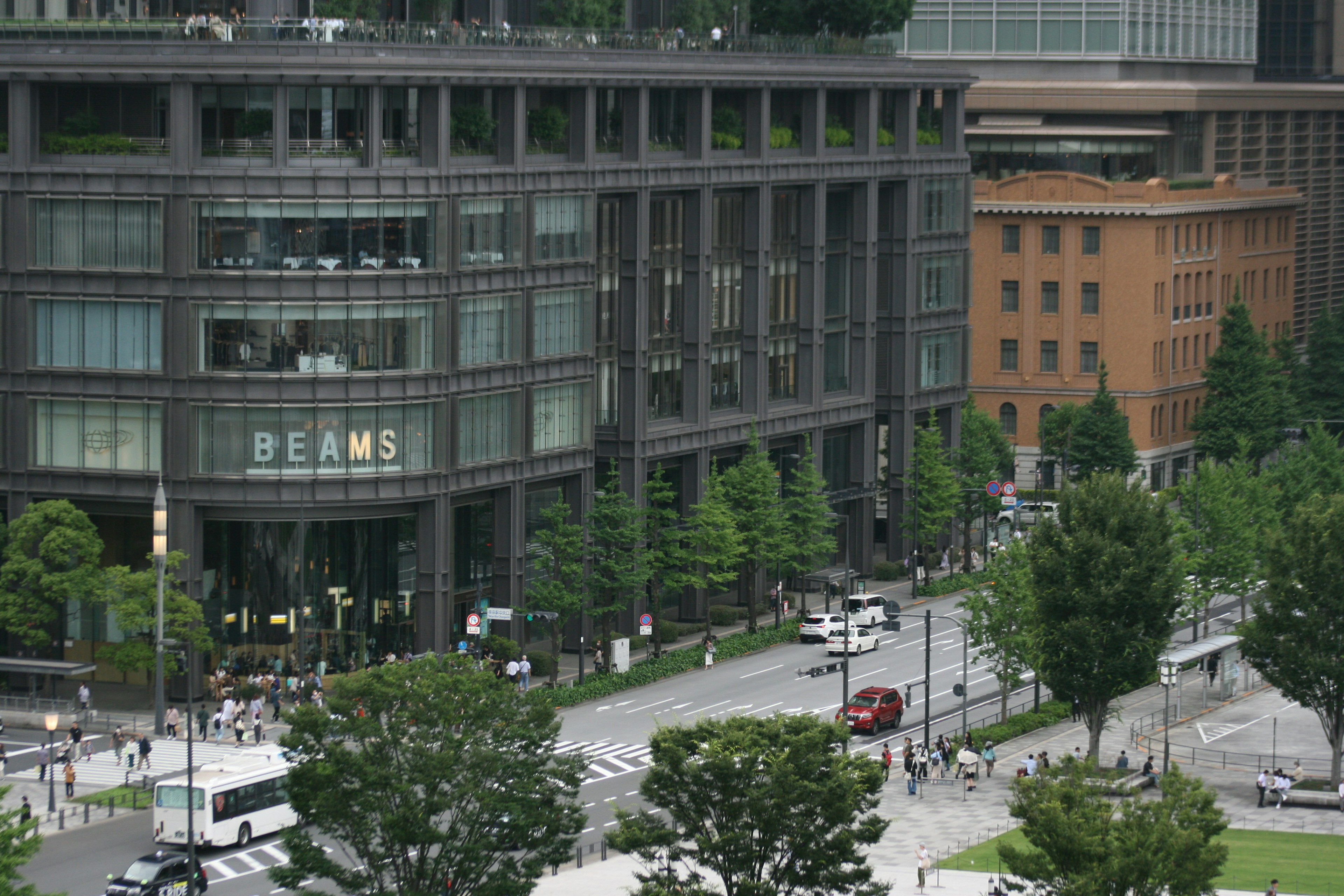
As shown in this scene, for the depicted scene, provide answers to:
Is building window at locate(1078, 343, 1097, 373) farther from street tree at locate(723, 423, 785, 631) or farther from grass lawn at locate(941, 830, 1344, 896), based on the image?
grass lawn at locate(941, 830, 1344, 896)

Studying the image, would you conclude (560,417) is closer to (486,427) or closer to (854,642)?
(486,427)

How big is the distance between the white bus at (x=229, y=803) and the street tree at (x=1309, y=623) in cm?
3607

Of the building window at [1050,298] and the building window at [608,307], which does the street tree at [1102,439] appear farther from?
the building window at [608,307]

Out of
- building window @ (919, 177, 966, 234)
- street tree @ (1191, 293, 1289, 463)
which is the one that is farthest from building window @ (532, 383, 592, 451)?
street tree @ (1191, 293, 1289, 463)

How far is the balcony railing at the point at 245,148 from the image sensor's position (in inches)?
3703

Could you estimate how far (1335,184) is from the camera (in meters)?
188

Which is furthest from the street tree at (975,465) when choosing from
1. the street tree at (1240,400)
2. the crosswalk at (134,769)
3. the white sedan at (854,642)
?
the crosswalk at (134,769)

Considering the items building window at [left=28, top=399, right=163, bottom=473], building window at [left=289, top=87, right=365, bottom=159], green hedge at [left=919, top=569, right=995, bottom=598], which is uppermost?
building window at [left=289, top=87, right=365, bottom=159]

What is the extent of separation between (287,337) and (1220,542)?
4450cm

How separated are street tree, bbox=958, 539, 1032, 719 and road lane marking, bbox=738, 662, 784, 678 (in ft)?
35.9

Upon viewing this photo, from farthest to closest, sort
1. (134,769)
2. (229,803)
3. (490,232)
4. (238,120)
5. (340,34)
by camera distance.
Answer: (490,232) < (340,34) < (238,120) < (134,769) < (229,803)

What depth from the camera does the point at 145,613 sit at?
3620 inches

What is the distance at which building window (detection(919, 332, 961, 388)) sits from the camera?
131000mm

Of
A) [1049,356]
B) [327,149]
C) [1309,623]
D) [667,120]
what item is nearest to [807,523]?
[667,120]
